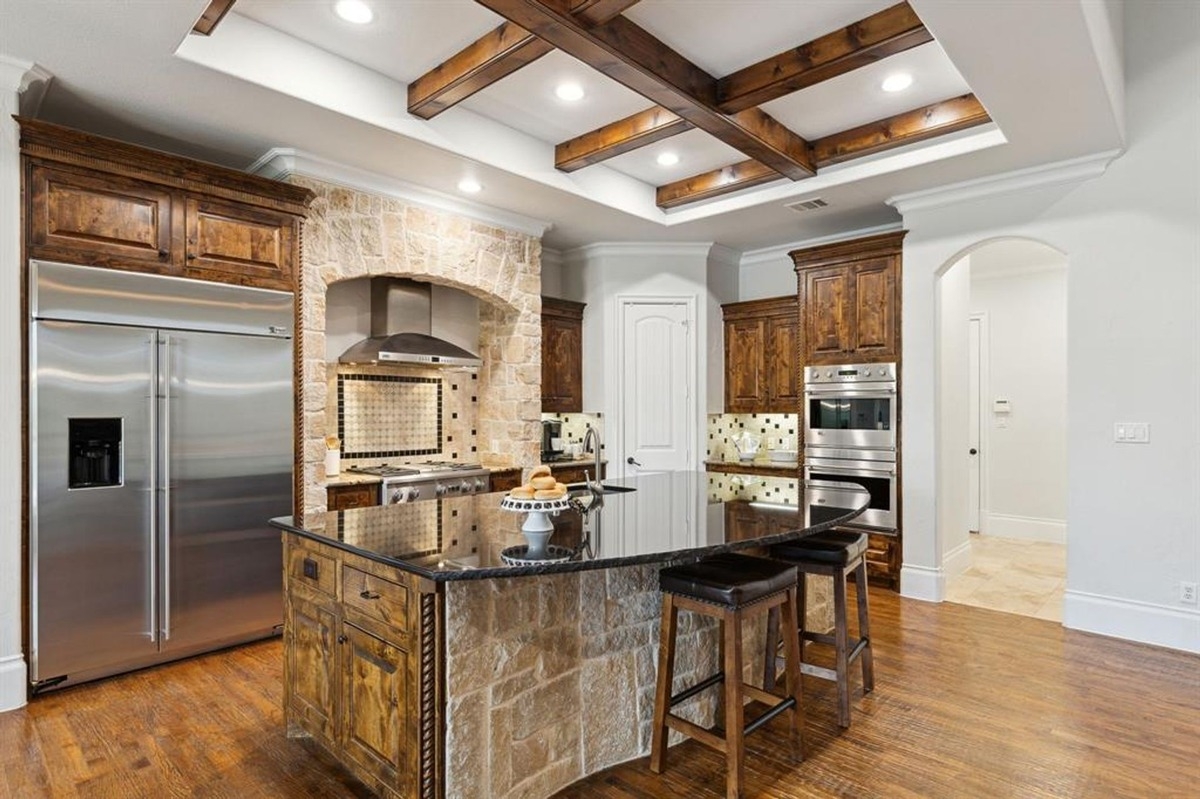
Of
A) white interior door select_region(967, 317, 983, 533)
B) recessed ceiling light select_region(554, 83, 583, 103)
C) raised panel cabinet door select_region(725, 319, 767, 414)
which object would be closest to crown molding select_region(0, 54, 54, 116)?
recessed ceiling light select_region(554, 83, 583, 103)

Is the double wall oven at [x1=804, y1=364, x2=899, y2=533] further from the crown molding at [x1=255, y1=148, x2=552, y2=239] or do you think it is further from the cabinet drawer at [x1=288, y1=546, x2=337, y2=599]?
the cabinet drawer at [x1=288, y1=546, x2=337, y2=599]

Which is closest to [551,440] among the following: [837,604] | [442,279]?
[442,279]

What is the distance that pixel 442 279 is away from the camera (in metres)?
4.87

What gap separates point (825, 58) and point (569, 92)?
54.5 inches

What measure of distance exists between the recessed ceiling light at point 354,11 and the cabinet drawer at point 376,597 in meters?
2.40

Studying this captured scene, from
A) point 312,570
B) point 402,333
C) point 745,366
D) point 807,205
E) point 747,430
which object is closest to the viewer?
point 312,570

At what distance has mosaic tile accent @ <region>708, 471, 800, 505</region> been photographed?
3236 millimetres

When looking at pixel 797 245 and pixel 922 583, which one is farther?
pixel 797 245

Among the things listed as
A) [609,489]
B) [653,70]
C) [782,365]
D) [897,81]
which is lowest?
[609,489]

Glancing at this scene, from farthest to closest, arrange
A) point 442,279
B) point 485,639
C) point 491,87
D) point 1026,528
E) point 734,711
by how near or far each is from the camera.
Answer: point 1026,528
point 442,279
point 491,87
point 734,711
point 485,639

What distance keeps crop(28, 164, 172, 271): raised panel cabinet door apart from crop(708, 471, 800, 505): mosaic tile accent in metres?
3.13

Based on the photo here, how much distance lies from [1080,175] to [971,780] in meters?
3.66

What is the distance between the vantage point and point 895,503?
488 centimetres

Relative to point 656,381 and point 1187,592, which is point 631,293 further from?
point 1187,592
